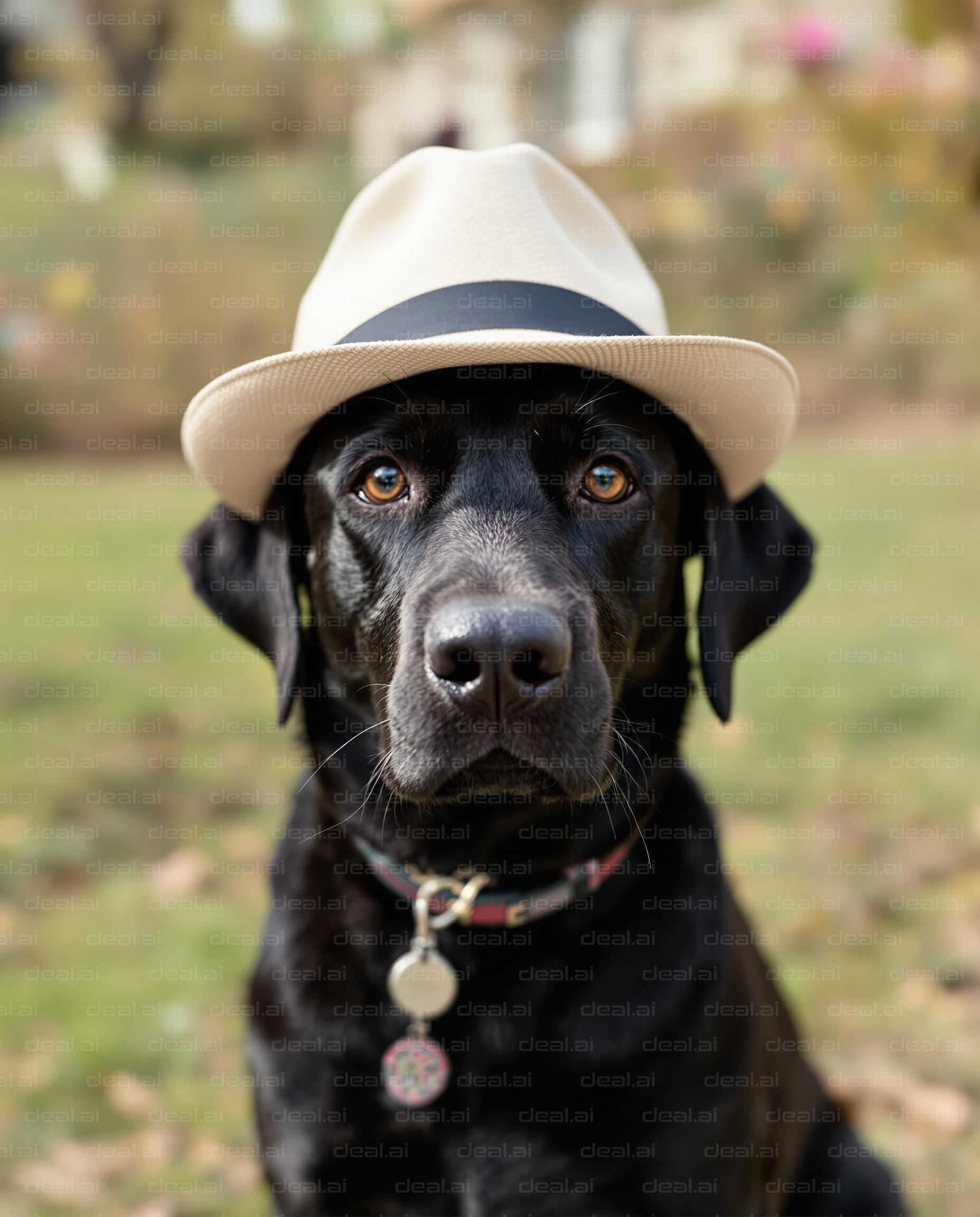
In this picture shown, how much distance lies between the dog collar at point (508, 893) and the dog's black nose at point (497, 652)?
493 mm

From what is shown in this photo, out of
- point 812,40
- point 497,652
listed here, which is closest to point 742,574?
point 497,652

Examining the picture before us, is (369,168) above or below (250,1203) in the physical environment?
above

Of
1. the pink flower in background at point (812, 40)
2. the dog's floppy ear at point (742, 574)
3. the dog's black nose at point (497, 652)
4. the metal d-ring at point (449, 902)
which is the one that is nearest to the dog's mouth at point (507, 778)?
the dog's black nose at point (497, 652)

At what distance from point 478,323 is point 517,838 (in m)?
0.91

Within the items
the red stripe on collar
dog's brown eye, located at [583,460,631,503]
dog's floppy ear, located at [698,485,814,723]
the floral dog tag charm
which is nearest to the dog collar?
the red stripe on collar

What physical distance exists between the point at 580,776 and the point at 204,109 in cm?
1300

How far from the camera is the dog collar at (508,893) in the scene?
204 cm

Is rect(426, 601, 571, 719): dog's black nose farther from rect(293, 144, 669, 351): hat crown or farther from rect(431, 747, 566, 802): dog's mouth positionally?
rect(293, 144, 669, 351): hat crown

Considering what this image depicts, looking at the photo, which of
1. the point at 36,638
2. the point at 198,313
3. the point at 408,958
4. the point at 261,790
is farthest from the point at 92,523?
the point at 408,958

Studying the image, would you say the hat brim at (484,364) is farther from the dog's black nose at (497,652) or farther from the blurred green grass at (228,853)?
the blurred green grass at (228,853)

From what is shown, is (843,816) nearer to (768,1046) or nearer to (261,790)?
(261,790)

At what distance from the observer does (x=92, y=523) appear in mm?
8039

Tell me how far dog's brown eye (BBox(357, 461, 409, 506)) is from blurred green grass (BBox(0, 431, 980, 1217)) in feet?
1.86

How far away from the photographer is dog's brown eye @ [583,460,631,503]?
203 cm
